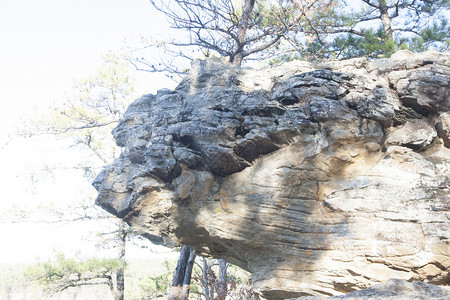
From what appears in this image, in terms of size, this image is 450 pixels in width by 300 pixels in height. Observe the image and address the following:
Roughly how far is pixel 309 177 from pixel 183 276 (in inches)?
211

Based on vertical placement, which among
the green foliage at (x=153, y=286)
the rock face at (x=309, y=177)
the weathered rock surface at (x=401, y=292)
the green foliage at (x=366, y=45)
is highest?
the green foliage at (x=366, y=45)

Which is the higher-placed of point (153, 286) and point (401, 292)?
point (401, 292)

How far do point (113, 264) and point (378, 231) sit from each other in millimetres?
8296

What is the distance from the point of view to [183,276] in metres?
9.67

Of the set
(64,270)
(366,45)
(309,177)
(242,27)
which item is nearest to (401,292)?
(309,177)

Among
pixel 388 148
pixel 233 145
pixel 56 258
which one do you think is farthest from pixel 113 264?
pixel 388 148

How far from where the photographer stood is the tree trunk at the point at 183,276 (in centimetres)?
941

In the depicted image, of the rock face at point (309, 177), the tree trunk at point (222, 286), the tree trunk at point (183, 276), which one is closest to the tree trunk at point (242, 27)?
the rock face at point (309, 177)

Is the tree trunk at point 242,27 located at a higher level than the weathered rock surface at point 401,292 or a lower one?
higher

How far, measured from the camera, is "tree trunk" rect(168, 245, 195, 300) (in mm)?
9406

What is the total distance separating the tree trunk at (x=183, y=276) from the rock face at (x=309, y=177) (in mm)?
2847

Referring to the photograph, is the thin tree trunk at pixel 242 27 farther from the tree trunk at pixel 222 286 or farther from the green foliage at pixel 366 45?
the tree trunk at pixel 222 286

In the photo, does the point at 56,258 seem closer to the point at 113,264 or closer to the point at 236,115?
the point at 113,264

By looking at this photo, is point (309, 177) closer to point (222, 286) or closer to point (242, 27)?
point (242, 27)
